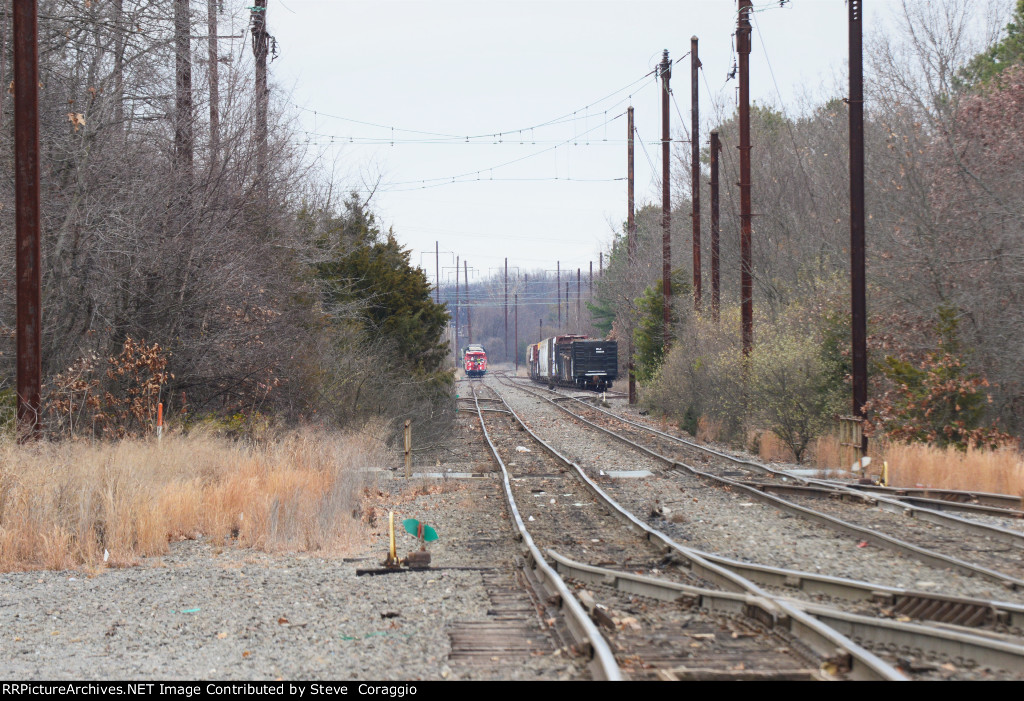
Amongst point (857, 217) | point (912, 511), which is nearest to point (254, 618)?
point (912, 511)

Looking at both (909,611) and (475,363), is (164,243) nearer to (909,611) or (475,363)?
(909,611)

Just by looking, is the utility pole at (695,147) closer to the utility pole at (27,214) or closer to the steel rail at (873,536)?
the steel rail at (873,536)

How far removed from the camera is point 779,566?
993cm

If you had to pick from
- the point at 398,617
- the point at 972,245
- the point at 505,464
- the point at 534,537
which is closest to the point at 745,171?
the point at 972,245

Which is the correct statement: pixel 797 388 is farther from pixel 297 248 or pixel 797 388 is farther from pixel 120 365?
pixel 120 365

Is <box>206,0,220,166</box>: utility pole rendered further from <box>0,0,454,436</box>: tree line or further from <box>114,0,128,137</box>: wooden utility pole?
<box>114,0,128,137</box>: wooden utility pole

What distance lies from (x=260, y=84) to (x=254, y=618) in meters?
18.7

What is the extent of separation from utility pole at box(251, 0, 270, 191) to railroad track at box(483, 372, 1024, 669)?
1649 centimetres

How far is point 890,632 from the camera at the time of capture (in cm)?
682

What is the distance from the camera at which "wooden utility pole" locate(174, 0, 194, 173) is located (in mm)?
20938

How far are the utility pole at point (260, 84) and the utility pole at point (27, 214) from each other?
7.61 m

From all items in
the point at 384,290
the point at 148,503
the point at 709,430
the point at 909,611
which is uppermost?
the point at 384,290

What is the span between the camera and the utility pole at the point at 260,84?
22.5 meters

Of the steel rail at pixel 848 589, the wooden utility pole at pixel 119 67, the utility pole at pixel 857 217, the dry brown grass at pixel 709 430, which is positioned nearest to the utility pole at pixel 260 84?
the wooden utility pole at pixel 119 67
